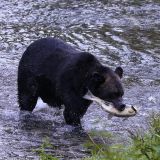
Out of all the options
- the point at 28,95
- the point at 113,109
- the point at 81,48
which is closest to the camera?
the point at 113,109

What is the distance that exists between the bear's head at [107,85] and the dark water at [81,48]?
0.35m

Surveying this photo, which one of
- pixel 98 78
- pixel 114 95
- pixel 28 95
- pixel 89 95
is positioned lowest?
pixel 28 95

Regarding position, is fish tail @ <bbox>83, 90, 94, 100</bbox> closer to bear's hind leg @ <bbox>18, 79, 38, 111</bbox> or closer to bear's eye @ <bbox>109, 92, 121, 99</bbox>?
bear's eye @ <bbox>109, 92, 121, 99</bbox>

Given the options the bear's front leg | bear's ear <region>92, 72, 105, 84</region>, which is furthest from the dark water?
bear's ear <region>92, 72, 105, 84</region>

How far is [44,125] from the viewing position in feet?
30.2

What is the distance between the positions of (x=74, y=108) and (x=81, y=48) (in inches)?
211

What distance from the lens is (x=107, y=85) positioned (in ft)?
28.0

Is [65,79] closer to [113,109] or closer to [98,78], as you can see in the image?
[98,78]

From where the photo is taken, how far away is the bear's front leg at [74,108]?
8.84 metres

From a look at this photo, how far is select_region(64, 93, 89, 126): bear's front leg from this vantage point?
29.0 feet

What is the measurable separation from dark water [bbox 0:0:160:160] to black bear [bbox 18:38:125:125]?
30 cm

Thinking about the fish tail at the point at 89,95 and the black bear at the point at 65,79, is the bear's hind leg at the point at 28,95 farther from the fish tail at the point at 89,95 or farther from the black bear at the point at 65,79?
the fish tail at the point at 89,95

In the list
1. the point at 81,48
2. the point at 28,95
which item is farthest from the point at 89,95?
the point at 81,48

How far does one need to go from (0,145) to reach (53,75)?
5.29 feet
